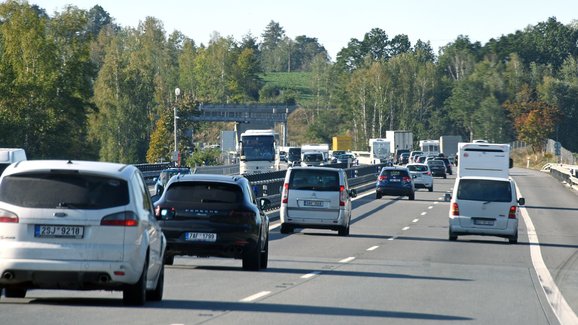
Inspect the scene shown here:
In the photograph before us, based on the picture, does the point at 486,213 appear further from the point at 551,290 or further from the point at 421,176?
the point at 421,176

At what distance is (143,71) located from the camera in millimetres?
162375

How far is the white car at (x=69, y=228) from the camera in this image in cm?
1475

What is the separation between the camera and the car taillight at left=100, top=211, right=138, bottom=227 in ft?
48.9

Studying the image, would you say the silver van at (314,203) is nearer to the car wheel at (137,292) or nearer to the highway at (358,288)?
the highway at (358,288)

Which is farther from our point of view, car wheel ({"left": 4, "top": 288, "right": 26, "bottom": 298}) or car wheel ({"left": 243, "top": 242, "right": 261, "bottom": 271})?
car wheel ({"left": 243, "top": 242, "right": 261, "bottom": 271})

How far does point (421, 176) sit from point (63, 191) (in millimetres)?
60080

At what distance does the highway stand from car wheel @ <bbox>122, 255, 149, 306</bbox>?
0.46 feet

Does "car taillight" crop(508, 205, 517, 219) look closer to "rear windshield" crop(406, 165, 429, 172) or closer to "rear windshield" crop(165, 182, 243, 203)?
"rear windshield" crop(165, 182, 243, 203)

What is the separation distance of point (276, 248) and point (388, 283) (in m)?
9.06

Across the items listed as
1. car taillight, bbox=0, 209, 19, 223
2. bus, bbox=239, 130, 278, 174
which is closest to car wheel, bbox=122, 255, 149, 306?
car taillight, bbox=0, 209, 19, 223

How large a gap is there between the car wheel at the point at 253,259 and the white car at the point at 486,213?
42.9 ft

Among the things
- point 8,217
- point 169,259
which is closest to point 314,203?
point 169,259

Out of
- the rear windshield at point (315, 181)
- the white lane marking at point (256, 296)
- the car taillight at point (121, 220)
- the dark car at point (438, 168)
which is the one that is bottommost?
the dark car at point (438, 168)

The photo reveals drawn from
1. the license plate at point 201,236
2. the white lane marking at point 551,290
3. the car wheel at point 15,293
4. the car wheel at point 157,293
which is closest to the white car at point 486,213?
the white lane marking at point 551,290
